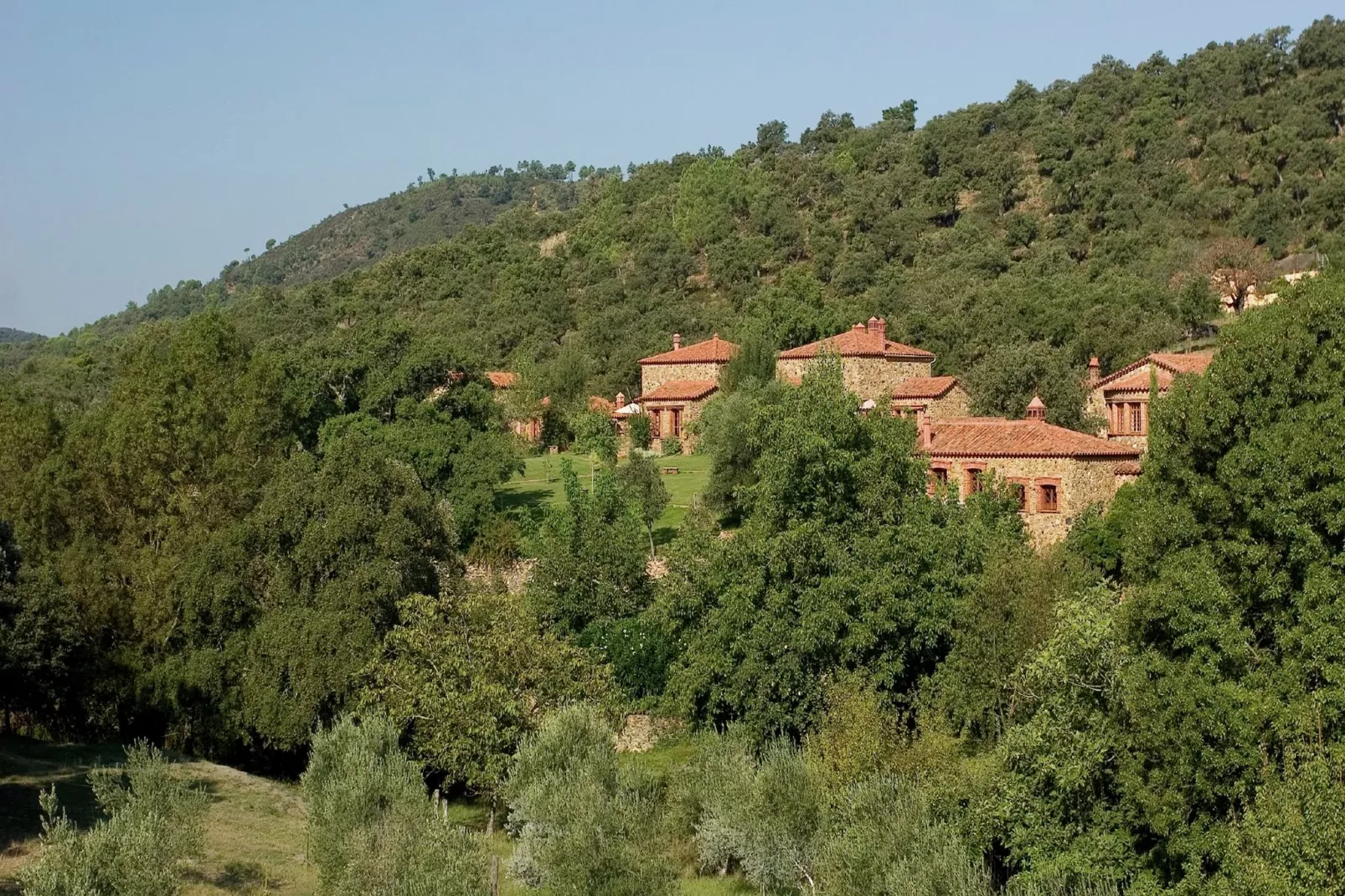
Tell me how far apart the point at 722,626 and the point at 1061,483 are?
12.6 meters

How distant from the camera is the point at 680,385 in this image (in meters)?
55.0

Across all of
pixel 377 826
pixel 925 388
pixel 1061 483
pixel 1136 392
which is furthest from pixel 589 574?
pixel 1136 392

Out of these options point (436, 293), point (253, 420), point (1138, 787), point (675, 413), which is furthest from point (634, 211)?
point (1138, 787)

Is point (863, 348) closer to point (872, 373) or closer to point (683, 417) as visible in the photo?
point (872, 373)

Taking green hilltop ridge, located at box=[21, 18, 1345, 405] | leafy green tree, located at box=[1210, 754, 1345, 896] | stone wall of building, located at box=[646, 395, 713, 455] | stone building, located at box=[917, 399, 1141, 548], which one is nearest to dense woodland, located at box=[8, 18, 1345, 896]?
leafy green tree, located at box=[1210, 754, 1345, 896]

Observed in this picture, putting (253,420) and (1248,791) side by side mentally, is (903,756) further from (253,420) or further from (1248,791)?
(253,420)

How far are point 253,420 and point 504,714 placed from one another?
1277 centimetres

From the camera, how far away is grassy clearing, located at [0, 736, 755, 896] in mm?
20359

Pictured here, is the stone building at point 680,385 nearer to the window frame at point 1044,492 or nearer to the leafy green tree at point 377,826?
the window frame at point 1044,492

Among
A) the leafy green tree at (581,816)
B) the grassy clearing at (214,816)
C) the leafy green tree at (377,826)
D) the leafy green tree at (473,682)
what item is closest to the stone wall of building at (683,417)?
the leafy green tree at (473,682)

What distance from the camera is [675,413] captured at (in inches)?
2126

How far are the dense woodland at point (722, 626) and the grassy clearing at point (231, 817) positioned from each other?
102 centimetres

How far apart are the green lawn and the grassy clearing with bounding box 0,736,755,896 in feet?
37.7

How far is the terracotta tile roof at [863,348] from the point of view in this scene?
47406 mm
